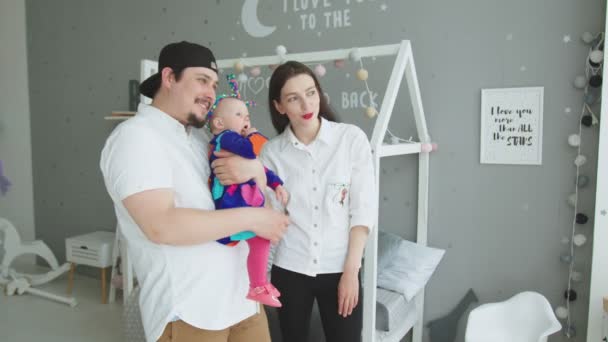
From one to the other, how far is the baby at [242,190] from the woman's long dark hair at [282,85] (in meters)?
0.14

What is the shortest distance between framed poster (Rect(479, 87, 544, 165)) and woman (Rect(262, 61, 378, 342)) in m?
0.87

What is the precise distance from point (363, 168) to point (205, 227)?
531 mm

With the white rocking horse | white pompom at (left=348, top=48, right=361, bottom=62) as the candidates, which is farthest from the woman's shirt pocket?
the white rocking horse

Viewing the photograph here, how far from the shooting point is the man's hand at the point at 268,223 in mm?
1075

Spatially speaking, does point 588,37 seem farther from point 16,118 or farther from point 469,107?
point 16,118

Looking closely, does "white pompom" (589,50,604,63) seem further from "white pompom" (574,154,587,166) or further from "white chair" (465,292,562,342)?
"white chair" (465,292,562,342)

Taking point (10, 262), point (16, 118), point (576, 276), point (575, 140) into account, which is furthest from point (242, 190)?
point (16, 118)

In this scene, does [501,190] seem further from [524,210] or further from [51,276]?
[51,276]

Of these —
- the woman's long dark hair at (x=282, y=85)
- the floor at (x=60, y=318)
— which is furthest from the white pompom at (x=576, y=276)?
the floor at (x=60, y=318)

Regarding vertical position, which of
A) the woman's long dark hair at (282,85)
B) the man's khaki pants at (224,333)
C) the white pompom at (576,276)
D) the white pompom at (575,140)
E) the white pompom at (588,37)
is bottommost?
the white pompom at (576,276)

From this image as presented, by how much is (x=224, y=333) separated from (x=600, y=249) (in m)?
1.44

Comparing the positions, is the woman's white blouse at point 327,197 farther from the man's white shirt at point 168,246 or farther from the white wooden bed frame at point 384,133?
the man's white shirt at point 168,246

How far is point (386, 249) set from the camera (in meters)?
1.97

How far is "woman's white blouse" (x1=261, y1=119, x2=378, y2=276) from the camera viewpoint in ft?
4.33
